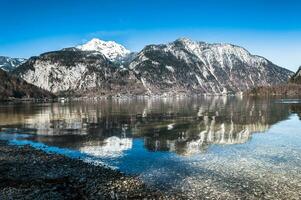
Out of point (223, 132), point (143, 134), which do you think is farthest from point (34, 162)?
point (223, 132)

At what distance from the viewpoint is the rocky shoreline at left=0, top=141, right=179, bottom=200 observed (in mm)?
34875

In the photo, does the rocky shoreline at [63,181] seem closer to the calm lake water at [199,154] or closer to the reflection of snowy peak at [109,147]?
the calm lake water at [199,154]

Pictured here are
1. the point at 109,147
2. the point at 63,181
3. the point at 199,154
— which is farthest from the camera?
the point at 109,147

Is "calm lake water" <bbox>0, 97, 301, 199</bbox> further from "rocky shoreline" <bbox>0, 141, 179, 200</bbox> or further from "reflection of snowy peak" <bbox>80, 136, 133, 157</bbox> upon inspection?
"rocky shoreline" <bbox>0, 141, 179, 200</bbox>

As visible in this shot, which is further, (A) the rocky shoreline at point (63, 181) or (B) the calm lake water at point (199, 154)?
(B) the calm lake water at point (199, 154)

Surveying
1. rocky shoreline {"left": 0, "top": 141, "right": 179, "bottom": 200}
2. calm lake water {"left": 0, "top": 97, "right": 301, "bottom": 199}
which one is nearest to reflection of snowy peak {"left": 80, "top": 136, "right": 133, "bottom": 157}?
calm lake water {"left": 0, "top": 97, "right": 301, "bottom": 199}

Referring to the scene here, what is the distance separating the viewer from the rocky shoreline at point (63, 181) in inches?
1373

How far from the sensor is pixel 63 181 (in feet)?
130

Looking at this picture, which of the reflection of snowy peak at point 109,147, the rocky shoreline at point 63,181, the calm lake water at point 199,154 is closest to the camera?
the rocky shoreline at point 63,181

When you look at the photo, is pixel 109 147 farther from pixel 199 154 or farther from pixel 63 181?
pixel 63 181

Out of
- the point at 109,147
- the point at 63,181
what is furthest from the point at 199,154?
the point at 63,181

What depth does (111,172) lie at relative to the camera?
43906 millimetres

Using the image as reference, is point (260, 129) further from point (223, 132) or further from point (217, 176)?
point (217, 176)

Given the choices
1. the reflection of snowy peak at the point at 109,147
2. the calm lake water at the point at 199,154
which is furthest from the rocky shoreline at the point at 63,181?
the reflection of snowy peak at the point at 109,147
